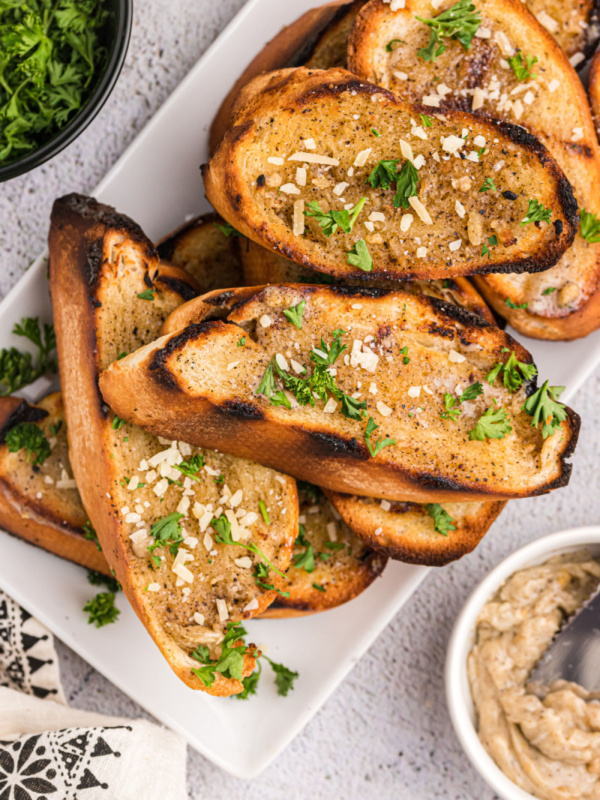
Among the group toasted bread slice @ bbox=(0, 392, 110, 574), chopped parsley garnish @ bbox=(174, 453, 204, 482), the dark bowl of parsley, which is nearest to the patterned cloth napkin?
toasted bread slice @ bbox=(0, 392, 110, 574)

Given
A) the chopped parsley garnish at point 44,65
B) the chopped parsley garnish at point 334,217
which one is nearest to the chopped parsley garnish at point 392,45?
the chopped parsley garnish at point 334,217

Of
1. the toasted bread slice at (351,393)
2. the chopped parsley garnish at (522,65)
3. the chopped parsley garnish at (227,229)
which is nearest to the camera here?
the toasted bread slice at (351,393)

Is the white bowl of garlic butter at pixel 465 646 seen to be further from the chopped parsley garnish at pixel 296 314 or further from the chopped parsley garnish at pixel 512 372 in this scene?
the chopped parsley garnish at pixel 296 314

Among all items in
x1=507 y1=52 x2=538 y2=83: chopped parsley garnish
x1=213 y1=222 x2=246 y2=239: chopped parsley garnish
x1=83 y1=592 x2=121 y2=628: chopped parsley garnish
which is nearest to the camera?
x1=507 y1=52 x2=538 y2=83: chopped parsley garnish

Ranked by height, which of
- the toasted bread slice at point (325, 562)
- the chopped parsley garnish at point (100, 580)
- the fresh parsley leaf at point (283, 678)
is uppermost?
the chopped parsley garnish at point (100, 580)

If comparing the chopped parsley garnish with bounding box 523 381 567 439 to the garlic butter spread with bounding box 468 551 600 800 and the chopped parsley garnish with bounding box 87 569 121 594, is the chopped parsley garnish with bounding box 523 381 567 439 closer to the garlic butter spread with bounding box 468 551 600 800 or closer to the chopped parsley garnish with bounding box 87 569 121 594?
the garlic butter spread with bounding box 468 551 600 800

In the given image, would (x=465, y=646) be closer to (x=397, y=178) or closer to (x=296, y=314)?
(x=296, y=314)

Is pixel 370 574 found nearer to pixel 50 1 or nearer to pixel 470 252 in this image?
pixel 470 252
